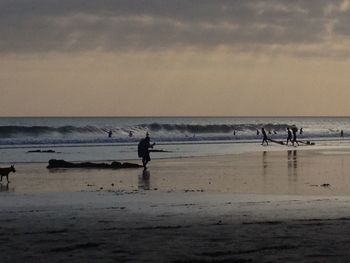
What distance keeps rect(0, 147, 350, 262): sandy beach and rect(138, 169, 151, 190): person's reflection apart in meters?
0.03

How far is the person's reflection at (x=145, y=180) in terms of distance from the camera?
22.9 m

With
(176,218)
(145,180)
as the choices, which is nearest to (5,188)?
(145,180)

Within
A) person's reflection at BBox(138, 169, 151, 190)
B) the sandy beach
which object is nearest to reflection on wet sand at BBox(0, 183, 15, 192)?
the sandy beach

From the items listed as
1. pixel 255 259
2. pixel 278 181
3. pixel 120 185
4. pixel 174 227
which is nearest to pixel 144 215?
pixel 174 227

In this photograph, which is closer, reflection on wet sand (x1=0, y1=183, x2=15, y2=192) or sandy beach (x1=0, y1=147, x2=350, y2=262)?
sandy beach (x1=0, y1=147, x2=350, y2=262)

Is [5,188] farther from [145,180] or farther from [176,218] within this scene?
[176,218]

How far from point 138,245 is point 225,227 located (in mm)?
2520

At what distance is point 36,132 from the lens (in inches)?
3871

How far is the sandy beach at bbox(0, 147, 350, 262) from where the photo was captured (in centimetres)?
1046

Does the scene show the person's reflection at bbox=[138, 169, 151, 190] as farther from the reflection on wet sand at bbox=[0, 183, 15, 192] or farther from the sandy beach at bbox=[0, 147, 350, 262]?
the reflection on wet sand at bbox=[0, 183, 15, 192]

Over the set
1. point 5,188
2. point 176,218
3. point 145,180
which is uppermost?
point 145,180

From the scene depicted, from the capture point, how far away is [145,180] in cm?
2600

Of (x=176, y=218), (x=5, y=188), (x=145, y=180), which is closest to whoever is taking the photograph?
(x=176, y=218)

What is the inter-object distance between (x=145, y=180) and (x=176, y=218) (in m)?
11.4
